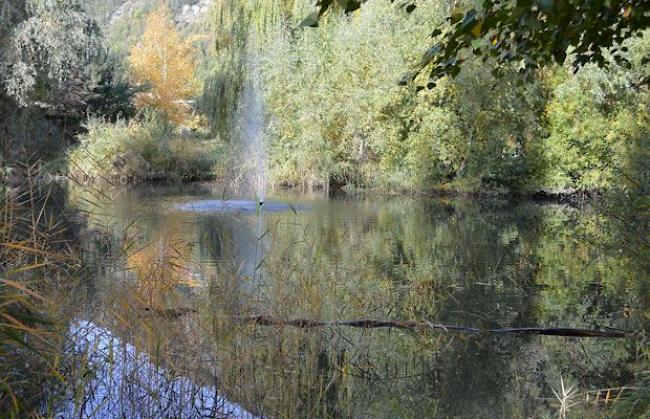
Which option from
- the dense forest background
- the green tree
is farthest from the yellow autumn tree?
the green tree

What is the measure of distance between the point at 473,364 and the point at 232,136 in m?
16.2

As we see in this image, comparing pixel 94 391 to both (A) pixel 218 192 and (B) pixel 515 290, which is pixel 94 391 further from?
(A) pixel 218 192

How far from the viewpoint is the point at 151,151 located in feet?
70.2

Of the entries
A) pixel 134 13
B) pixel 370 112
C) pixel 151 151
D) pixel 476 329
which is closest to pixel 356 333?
pixel 476 329

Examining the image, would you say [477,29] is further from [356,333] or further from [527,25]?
[356,333]

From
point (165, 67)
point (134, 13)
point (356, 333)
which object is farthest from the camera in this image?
point (134, 13)

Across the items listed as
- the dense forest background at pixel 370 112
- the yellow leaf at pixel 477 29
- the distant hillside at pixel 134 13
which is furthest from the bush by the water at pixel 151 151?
the distant hillside at pixel 134 13

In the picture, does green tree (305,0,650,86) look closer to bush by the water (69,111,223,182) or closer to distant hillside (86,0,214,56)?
bush by the water (69,111,223,182)

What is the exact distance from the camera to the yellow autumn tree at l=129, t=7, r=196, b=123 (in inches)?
1433

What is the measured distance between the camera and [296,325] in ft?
13.5

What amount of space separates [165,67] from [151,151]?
17.4 metres

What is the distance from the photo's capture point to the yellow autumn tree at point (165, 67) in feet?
119

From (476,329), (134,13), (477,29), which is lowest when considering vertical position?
(476,329)

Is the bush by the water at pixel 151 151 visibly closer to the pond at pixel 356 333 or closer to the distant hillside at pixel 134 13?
the pond at pixel 356 333
